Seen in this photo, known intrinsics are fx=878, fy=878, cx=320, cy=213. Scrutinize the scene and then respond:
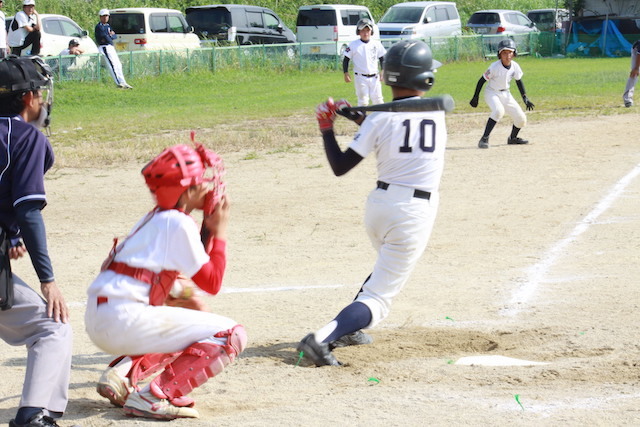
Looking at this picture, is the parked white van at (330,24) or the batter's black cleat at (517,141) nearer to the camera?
the batter's black cleat at (517,141)

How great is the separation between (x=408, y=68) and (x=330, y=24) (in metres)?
28.1

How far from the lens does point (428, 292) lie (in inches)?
276

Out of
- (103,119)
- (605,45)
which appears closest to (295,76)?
(103,119)

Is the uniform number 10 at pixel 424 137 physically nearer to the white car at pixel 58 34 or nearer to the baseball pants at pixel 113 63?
the baseball pants at pixel 113 63

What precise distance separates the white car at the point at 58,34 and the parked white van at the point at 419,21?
11313 mm

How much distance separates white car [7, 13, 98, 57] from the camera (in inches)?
1016

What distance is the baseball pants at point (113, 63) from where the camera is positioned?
2356cm

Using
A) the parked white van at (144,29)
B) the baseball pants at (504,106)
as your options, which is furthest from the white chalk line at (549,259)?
the parked white van at (144,29)

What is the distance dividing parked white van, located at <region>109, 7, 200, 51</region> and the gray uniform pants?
970 inches

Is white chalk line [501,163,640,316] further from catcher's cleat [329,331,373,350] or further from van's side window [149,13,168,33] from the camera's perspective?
van's side window [149,13,168,33]

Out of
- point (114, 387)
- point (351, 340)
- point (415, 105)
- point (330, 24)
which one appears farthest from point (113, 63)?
point (114, 387)

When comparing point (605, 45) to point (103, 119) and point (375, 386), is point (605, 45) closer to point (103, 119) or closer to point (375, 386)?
point (103, 119)

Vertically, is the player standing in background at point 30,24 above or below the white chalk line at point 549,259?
above

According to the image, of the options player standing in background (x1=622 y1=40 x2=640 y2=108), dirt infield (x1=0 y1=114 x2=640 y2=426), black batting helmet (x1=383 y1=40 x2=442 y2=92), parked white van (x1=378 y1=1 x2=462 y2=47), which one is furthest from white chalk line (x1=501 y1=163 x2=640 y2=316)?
parked white van (x1=378 y1=1 x2=462 y2=47)
